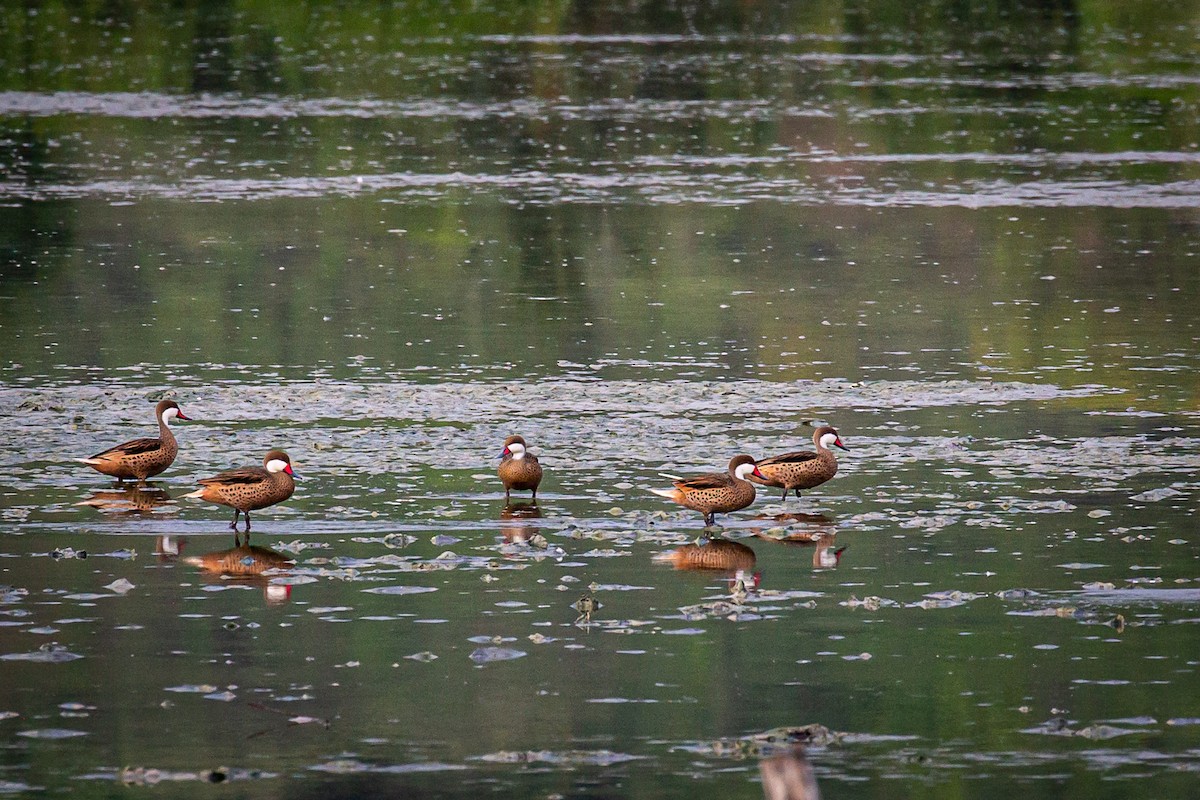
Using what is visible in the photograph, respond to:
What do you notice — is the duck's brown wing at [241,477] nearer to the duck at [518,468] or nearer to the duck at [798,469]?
the duck at [518,468]

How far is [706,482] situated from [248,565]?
11.1 feet

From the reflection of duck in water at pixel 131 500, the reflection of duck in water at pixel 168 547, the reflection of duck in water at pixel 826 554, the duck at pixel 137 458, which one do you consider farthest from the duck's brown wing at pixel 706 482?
the duck at pixel 137 458

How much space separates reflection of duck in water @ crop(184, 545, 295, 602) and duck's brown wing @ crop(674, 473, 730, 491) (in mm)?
2925

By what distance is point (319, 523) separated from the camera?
15.7 m

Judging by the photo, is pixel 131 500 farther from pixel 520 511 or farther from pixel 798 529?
pixel 798 529

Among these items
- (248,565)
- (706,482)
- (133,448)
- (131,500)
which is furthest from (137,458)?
(706,482)

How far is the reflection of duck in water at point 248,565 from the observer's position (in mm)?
13952

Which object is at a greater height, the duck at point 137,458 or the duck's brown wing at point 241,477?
the duck's brown wing at point 241,477

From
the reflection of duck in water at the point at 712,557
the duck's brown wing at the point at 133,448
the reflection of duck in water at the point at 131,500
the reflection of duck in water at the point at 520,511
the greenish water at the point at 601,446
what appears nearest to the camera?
the greenish water at the point at 601,446

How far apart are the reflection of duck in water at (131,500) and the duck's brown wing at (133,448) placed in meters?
0.29

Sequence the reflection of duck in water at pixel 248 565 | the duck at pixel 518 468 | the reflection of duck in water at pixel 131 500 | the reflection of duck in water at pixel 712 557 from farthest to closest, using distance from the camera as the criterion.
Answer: the reflection of duck in water at pixel 131 500 < the duck at pixel 518 468 < the reflection of duck in water at pixel 712 557 < the reflection of duck in water at pixel 248 565

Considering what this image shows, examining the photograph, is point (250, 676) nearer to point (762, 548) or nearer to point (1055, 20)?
point (762, 548)

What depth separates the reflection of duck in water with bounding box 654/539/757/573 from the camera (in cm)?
1456

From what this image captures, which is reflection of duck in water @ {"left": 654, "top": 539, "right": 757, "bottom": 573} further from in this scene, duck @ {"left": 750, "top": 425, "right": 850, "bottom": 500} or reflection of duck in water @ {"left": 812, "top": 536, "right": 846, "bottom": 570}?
duck @ {"left": 750, "top": 425, "right": 850, "bottom": 500}
